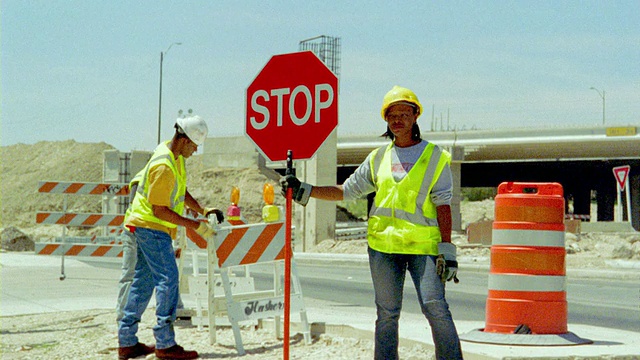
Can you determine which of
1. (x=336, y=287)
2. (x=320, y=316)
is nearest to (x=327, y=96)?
(x=320, y=316)

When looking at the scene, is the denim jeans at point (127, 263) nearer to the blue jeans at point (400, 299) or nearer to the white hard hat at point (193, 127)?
the white hard hat at point (193, 127)

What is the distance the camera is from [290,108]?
673 centimetres

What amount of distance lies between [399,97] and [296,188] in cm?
91

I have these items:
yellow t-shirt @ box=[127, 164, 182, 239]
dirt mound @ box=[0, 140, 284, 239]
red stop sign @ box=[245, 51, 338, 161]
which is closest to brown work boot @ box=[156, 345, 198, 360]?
yellow t-shirt @ box=[127, 164, 182, 239]

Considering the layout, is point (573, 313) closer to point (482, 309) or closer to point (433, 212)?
point (482, 309)

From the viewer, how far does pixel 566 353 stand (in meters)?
7.23

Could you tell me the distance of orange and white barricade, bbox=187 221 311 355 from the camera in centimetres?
824

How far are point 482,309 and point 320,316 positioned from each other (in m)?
2.76

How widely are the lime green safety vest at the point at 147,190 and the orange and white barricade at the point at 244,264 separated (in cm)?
53

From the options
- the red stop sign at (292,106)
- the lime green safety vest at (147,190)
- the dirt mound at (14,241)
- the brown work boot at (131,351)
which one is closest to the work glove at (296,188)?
the red stop sign at (292,106)

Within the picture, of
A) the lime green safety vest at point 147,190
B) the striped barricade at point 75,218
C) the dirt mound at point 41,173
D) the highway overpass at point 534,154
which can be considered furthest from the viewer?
the dirt mound at point 41,173

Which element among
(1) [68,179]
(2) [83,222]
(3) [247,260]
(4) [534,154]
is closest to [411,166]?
(3) [247,260]

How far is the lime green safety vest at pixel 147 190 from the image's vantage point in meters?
7.74

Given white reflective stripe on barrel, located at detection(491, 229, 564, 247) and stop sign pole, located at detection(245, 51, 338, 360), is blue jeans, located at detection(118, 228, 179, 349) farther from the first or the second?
white reflective stripe on barrel, located at detection(491, 229, 564, 247)
